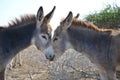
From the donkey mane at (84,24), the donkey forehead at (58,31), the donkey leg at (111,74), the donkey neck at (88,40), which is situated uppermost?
the donkey mane at (84,24)

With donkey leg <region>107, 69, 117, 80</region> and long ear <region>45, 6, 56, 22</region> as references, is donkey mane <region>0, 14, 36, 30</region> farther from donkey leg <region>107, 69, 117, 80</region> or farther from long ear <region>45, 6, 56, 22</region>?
donkey leg <region>107, 69, 117, 80</region>

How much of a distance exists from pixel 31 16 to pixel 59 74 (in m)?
2.16

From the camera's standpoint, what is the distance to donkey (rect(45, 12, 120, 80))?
6.89m

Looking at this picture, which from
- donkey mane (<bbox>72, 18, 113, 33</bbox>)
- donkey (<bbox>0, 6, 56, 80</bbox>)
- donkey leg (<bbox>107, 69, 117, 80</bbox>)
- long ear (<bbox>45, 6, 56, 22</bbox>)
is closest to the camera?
donkey leg (<bbox>107, 69, 117, 80</bbox>)

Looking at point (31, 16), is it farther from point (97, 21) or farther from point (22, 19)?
point (97, 21)

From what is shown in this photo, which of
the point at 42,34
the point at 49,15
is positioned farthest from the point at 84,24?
the point at 42,34

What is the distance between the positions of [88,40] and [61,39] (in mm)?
661

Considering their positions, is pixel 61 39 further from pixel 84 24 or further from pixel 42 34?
pixel 84 24

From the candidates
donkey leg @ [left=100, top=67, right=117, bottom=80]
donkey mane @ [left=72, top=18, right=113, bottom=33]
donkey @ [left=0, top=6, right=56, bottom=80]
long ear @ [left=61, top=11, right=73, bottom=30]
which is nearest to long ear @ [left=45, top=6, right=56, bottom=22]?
donkey @ [left=0, top=6, right=56, bottom=80]

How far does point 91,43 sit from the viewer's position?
23.8ft

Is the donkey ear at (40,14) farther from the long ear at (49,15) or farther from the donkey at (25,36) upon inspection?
the long ear at (49,15)

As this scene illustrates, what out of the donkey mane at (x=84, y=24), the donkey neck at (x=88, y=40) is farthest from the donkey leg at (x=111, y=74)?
the donkey mane at (x=84, y=24)

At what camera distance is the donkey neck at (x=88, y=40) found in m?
7.11

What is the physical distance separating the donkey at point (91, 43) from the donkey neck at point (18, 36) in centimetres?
57
